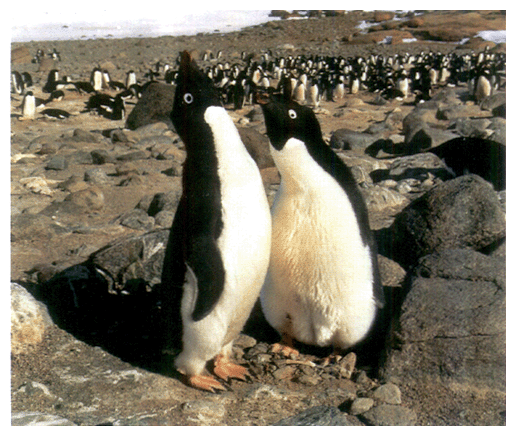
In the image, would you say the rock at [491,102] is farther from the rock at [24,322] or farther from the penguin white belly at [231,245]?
the rock at [24,322]

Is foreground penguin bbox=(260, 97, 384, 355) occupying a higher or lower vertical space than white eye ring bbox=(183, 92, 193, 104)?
lower

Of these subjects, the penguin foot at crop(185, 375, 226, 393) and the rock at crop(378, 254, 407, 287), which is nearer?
the penguin foot at crop(185, 375, 226, 393)

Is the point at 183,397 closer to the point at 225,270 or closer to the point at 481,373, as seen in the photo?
the point at 225,270

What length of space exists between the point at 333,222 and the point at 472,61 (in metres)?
13.2

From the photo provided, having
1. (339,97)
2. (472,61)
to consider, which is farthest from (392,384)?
(472,61)

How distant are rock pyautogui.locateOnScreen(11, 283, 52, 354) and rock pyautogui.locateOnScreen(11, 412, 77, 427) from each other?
0.42 metres

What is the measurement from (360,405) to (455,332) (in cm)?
43

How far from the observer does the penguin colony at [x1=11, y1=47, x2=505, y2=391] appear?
2.00 metres

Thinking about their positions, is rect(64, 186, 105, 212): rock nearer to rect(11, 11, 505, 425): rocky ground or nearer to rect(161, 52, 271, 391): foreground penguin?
rect(11, 11, 505, 425): rocky ground

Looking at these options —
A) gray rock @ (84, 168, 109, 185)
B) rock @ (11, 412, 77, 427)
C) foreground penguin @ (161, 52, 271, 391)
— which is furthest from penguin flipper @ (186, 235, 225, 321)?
gray rock @ (84, 168, 109, 185)

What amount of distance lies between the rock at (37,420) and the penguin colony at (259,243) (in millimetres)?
451

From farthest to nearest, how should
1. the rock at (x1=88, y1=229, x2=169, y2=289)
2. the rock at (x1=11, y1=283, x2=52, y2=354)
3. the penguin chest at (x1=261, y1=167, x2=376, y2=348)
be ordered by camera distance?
the rock at (x1=88, y1=229, x2=169, y2=289)
the rock at (x1=11, y1=283, x2=52, y2=354)
the penguin chest at (x1=261, y1=167, x2=376, y2=348)

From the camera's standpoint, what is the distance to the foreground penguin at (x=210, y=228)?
1.98 metres

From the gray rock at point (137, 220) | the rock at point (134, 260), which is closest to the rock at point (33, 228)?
the gray rock at point (137, 220)
